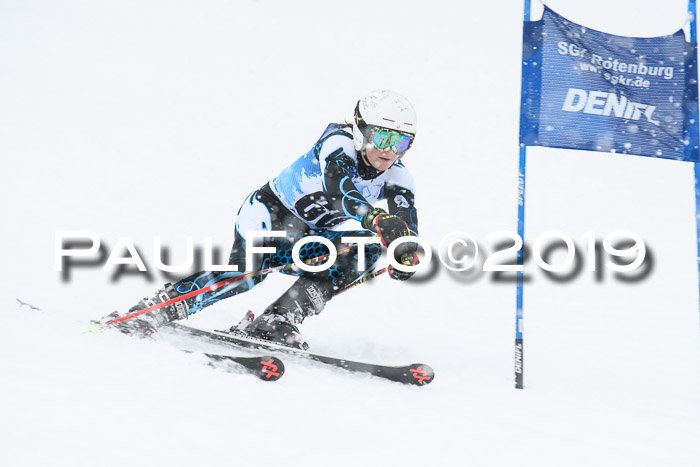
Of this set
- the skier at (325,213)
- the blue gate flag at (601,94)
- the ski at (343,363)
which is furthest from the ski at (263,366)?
the blue gate flag at (601,94)

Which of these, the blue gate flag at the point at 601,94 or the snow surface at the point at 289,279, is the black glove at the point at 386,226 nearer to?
the snow surface at the point at 289,279

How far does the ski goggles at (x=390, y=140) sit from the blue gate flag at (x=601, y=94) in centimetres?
79

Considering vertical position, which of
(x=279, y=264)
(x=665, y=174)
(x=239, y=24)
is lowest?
(x=279, y=264)

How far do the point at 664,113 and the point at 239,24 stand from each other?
17.3m

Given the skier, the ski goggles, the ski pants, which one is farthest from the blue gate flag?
the ski pants

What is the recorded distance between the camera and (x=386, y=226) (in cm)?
360

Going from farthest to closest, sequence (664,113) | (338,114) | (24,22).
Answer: (24,22) < (338,114) < (664,113)

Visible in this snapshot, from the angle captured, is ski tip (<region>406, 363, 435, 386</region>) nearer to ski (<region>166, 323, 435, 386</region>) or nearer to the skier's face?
ski (<region>166, 323, 435, 386</region>)

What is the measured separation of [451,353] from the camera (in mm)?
5016

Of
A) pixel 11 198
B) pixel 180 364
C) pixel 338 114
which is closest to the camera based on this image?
pixel 180 364

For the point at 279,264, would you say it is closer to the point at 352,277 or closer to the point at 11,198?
the point at 352,277

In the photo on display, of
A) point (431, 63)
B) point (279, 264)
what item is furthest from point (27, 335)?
point (431, 63)

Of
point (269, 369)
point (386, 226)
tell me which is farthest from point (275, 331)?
point (386, 226)

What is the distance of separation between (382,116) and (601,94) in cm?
147
